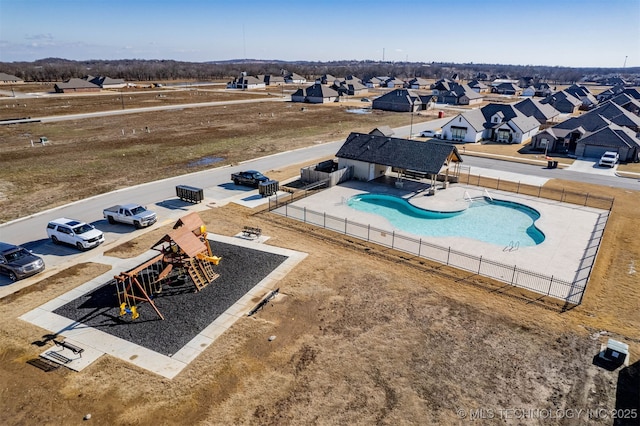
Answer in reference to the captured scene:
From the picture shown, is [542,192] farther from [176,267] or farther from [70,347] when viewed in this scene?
[70,347]

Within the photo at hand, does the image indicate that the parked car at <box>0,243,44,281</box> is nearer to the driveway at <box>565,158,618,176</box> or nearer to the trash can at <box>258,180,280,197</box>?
the trash can at <box>258,180,280,197</box>

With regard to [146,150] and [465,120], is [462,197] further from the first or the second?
[146,150]

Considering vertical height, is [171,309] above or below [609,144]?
below

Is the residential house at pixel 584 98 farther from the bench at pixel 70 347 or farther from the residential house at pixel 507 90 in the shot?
the bench at pixel 70 347

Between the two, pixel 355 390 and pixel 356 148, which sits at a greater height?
pixel 356 148

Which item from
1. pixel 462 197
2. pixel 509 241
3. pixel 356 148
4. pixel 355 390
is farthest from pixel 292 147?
pixel 355 390

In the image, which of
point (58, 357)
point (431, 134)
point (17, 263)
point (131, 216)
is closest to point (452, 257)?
point (58, 357)

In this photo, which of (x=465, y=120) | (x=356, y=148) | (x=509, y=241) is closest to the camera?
(x=509, y=241)
